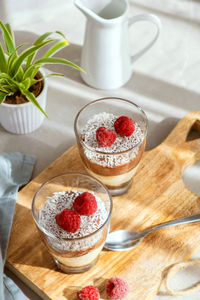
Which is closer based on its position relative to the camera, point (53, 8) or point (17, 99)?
point (17, 99)

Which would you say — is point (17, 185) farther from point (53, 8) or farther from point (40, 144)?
point (53, 8)

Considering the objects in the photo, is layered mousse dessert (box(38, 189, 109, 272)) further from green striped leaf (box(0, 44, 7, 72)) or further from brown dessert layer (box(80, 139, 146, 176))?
green striped leaf (box(0, 44, 7, 72))

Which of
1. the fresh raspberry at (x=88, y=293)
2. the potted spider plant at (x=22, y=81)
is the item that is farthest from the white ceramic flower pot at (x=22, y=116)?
the fresh raspberry at (x=88, y=293)

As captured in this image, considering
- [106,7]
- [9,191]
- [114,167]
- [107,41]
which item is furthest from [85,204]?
[106,7]

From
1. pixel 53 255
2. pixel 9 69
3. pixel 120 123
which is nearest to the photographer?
pixel 53 255

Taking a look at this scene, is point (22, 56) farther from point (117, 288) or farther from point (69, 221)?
point (117, 288)

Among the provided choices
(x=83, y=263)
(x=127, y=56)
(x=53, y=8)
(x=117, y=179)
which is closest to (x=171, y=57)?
(x=127, y=56)

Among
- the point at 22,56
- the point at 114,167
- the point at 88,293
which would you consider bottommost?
the point at 88,293

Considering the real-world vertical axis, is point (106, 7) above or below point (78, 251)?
above
